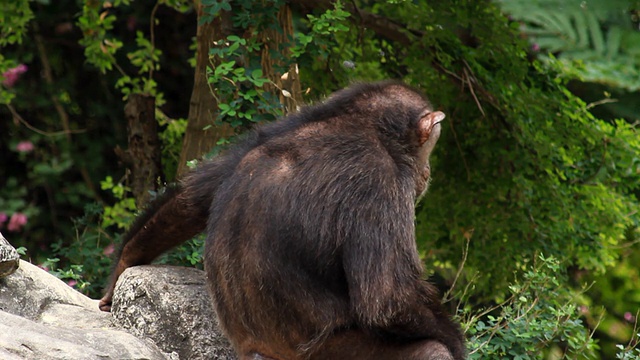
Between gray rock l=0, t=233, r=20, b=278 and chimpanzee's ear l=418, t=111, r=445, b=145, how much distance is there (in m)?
1.62

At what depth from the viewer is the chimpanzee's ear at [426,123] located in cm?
346

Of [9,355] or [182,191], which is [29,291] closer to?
[182,191]

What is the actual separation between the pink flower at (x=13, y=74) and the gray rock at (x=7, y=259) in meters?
3.24

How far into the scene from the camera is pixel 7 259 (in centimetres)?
351

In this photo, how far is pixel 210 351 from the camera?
11.7 feet

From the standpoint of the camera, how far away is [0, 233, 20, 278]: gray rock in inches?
137

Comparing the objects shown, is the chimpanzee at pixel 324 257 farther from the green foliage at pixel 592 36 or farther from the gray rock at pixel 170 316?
the green foliage at pixel 592 36

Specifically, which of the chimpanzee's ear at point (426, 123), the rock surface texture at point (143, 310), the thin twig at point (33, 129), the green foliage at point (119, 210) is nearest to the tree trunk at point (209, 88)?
the green foliage at point (119, 210)

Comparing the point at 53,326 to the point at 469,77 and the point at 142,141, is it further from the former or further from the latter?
the point at 469,77

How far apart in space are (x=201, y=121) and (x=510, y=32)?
5.81 feet

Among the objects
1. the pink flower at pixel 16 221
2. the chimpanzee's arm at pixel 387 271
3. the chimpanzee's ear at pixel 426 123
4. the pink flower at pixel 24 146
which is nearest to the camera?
the chimpanzee's arm at pixel 387 271

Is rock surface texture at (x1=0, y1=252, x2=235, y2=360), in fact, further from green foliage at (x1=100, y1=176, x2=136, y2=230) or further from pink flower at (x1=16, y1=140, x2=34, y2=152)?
pink flower at (x1=16, y1=140, x2=34, y2=152)

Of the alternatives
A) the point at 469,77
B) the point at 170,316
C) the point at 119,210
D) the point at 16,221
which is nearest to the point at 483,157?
the point at 469,77

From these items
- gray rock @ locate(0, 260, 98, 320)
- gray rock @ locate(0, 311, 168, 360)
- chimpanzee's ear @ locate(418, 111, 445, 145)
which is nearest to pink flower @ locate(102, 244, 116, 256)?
gray rock @ locate(0, 260, 98, 320)
